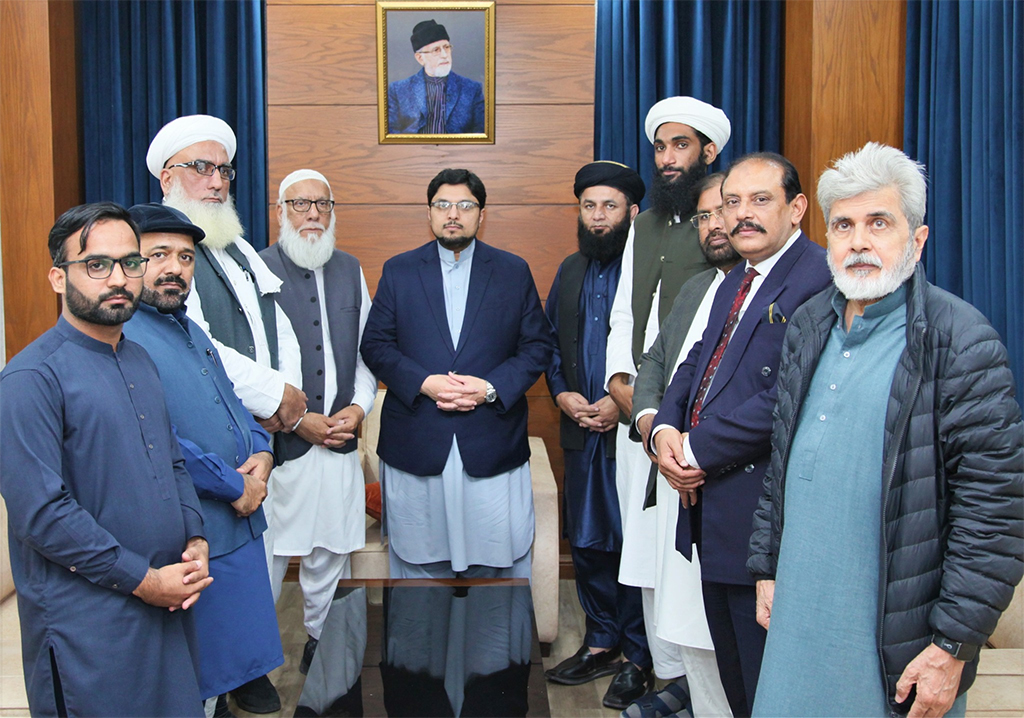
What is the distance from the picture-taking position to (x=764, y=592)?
2.05 metres

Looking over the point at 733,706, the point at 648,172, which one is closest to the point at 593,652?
the point at 733,706

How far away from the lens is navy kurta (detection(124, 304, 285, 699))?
2.37 meters

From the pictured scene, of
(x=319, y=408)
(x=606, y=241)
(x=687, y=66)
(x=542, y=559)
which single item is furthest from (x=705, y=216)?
(x=687, y=66)

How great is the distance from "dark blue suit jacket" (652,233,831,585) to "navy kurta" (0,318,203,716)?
1.36m

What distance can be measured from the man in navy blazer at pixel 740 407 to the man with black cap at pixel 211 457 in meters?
1.22

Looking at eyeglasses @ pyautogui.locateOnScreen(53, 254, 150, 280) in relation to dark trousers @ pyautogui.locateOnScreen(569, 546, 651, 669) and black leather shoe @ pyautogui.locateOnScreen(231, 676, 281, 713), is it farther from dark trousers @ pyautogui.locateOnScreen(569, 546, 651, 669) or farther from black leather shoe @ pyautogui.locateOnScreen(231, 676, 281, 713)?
dark trousers @ pyautogui.locateOnScreen(569, 546, 651, 669)

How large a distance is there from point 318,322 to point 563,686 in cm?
170

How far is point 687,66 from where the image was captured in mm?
4930

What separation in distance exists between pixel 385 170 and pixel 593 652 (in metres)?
2.42

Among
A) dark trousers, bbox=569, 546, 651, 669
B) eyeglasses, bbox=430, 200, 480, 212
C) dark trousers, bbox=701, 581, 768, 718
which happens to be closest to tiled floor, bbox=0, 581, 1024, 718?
dark trousers, bbox=569, 546, 651, 669

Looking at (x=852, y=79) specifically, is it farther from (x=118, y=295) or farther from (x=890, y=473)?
(x=118, y=295)

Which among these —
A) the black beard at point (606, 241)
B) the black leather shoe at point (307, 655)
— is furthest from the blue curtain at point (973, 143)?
the black leather shoe at point (307, 655)

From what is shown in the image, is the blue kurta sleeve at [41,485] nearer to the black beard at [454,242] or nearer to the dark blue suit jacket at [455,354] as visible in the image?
the dark blue suit jacket at [455,354]

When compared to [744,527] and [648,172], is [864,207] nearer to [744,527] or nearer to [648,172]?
[744,527]
